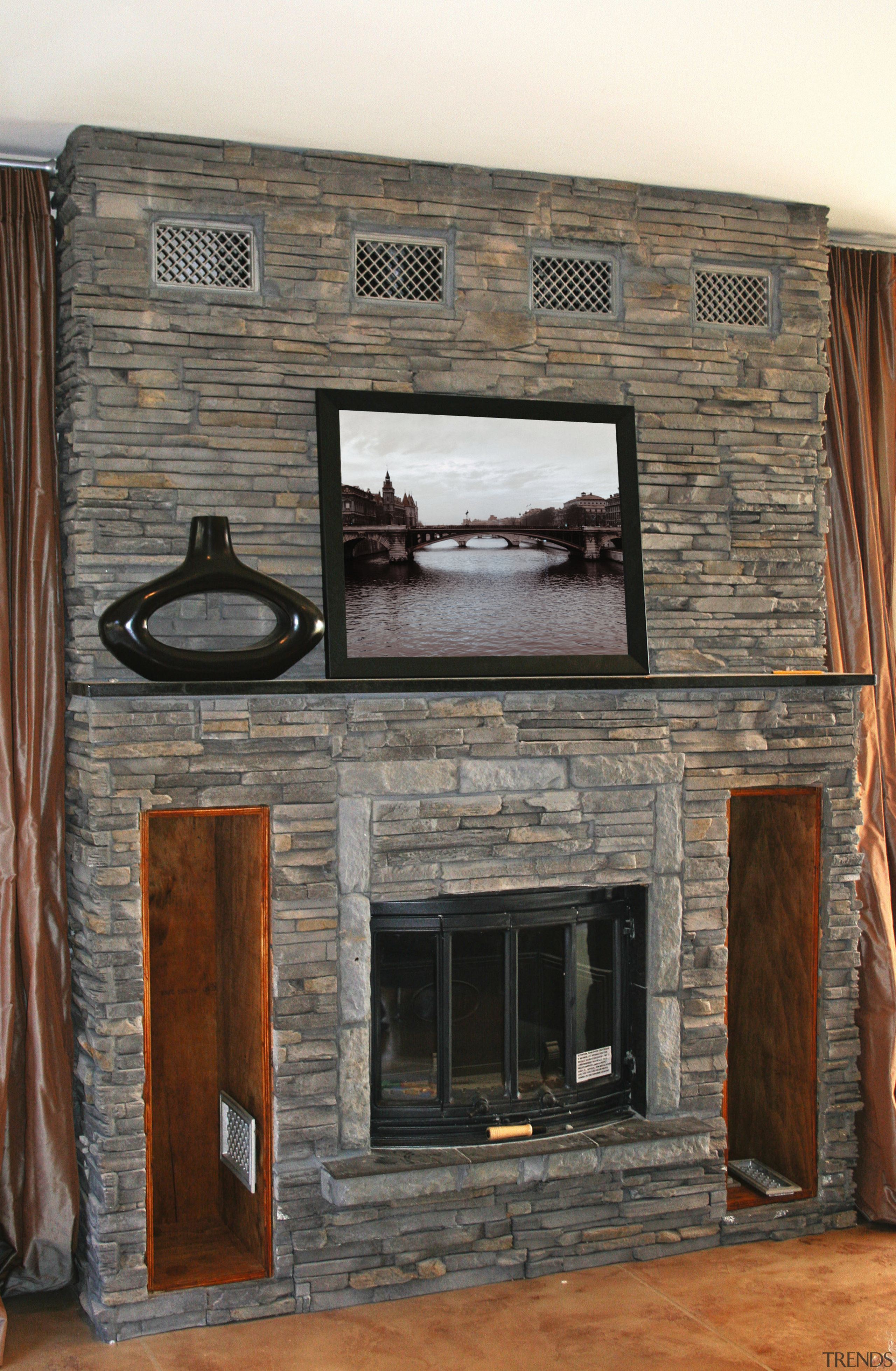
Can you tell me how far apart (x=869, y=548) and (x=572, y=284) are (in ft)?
4.69

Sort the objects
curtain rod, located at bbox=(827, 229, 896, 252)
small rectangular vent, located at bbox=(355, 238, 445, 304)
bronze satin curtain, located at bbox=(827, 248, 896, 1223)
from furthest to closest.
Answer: curtain rod, located at bbox=(827, 229, 896, 252) < bronze satin curtain, located at bbox=(827, 248, 896, 1223) < small rectangular vent, located at bbox=(355, 238, 445, 304)

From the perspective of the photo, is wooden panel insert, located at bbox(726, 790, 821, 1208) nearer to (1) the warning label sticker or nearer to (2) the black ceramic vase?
(1) the warning label sticker

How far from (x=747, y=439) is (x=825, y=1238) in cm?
262

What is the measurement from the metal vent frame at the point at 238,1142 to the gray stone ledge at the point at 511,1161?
0.24 metres

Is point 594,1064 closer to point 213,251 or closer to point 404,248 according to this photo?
point 404,248

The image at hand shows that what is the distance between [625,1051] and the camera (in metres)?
3.86

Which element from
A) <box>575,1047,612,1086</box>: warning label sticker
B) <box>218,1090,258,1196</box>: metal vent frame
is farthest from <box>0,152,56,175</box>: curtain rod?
<box>575,1047,612,1086</box>: warning label sticker

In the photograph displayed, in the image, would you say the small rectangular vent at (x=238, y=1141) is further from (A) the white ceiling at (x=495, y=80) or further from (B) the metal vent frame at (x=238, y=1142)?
(A) the white ceiling at (x=495, y=80)

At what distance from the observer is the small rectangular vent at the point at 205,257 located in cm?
351

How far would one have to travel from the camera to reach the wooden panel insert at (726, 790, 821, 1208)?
402cm

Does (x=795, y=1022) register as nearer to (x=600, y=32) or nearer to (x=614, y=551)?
(x=614, y=551)

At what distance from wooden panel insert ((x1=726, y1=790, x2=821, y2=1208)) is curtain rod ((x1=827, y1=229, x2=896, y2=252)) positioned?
1970 millimetres

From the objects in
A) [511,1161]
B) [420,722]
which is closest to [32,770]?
[420,722]

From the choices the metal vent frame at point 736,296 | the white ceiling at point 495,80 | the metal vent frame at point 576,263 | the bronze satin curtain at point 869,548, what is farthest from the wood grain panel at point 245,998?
the metal vent frame at point 736,296
